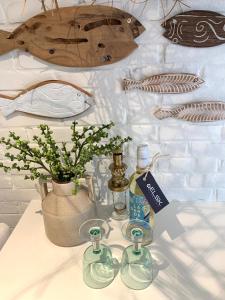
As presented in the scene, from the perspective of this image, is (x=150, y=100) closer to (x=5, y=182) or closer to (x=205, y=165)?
(x=205, y=165)

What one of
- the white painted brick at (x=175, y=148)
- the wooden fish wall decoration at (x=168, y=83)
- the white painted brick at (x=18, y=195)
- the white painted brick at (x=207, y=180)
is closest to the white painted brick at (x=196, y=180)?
the white painted brick at (x=207, y=180)

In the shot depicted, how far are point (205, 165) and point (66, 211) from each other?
1.75ft

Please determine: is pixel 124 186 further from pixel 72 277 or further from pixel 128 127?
pixel 72 277

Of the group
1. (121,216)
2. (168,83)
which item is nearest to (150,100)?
(168,83)

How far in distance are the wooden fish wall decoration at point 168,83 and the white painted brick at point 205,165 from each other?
269 mm

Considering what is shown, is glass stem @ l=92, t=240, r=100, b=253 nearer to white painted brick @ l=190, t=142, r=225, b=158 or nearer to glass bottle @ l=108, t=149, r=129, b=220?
glass bottle @ l=108, t=149, r=129, b=220

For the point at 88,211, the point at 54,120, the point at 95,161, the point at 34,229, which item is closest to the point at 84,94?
the point at 54,120

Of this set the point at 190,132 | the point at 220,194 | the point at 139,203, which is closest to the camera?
the point at 139,203

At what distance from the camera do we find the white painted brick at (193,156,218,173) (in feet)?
3.82

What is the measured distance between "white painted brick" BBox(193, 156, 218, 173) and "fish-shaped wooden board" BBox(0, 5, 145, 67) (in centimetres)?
46

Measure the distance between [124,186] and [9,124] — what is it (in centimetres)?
47

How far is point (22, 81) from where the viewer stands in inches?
42.9

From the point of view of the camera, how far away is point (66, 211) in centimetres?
96

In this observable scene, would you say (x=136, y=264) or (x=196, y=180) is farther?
(x=196, y=180)
